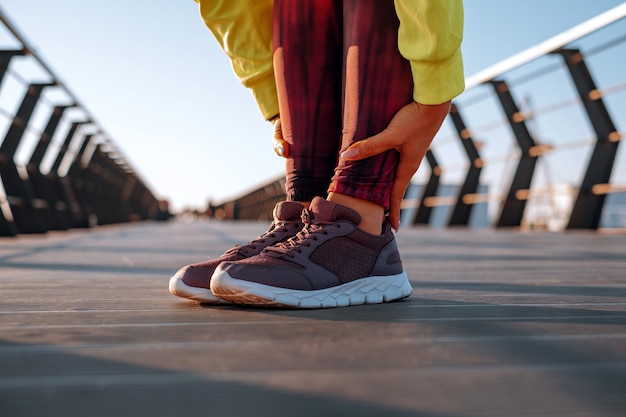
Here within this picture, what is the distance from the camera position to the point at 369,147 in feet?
2.95

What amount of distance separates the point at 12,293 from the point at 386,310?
22.4 inches

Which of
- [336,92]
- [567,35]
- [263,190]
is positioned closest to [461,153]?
[567,35]

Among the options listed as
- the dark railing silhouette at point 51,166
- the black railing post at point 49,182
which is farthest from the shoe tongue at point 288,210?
the black railing post at point 49,182

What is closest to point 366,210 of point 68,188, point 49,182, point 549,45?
point 549,45

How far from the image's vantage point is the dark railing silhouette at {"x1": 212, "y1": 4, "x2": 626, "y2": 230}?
4.14 metres

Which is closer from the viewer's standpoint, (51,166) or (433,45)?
(433,45)

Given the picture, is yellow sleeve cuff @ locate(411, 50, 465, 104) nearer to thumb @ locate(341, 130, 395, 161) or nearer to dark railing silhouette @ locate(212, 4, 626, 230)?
thumb @ locate(341, 130, 395, 161)

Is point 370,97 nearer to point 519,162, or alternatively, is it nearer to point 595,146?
point 595,146

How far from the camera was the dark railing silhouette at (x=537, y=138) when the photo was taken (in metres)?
4.14

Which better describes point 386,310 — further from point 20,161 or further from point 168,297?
point 20,161

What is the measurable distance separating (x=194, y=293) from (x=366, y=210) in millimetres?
255

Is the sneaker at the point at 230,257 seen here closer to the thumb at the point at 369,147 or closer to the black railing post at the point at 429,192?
the thumb at the point at 369,147

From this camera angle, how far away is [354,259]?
36.0 inches

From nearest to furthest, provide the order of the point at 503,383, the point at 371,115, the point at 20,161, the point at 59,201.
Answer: the point at 503,383 < the point at 371,115 < the point at 20,161 < the point at 59,201
